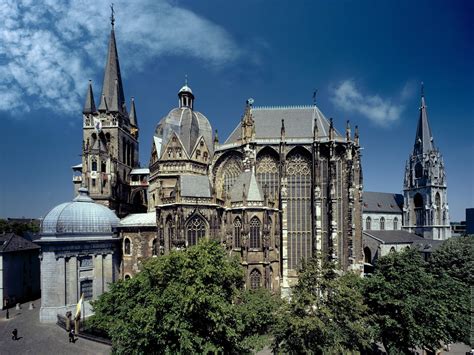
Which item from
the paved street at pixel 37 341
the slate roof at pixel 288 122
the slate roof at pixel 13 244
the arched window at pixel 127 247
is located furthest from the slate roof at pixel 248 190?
the slate roof at pixel 13 244

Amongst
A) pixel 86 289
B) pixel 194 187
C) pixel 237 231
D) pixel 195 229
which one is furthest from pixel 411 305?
pixel 86 289

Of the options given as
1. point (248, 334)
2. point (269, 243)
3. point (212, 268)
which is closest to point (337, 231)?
point (269, 243)

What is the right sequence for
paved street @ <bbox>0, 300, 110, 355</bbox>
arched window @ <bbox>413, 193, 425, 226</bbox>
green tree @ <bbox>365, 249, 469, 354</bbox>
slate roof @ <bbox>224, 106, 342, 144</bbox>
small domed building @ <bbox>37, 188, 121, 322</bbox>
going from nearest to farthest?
green tree @ <bbox>365, 249, 469, 354</bbox> < paved street @ <bbox>0, 300, 110, 355</bbox> < small domed building @ <bbox>37, 188, 121, 322</bbox> < slate roof @ <bbox>224, 106, 342, 144</bbox> < arched window @ <bbox>413, 193, 425, 226</bbox>

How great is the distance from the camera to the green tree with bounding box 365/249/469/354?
1975cm

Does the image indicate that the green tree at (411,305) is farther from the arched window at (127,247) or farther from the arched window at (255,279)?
the arched window at (127,247)

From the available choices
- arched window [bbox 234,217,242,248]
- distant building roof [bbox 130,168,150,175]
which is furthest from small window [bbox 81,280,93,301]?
distant building roof [bbox 130,168,150,175]

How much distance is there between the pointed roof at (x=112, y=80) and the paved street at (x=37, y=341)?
3628 centimetres

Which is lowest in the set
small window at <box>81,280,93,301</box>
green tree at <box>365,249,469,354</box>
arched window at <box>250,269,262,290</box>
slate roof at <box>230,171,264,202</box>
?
small window at <box>81,280,93,301</box>

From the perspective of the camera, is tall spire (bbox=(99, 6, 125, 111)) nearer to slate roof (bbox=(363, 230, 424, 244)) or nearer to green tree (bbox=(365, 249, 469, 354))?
green tree (bbox=(365, 249, 469, 354))

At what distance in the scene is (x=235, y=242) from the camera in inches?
1375

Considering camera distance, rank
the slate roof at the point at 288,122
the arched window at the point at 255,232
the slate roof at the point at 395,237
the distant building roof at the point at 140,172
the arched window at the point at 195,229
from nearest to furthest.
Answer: the arched window at the point at 195,229 < the arched window at the point at 255,232 < the slate roof at the point at 288,122 < the distant building roof at the point at 140,172 < the slate roof at the point at 395,237

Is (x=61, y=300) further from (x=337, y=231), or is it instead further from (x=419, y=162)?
Answer: (x=419, y=162)

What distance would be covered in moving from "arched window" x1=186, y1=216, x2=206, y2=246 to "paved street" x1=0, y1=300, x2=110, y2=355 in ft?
45.0

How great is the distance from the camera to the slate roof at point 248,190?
34.8 m
